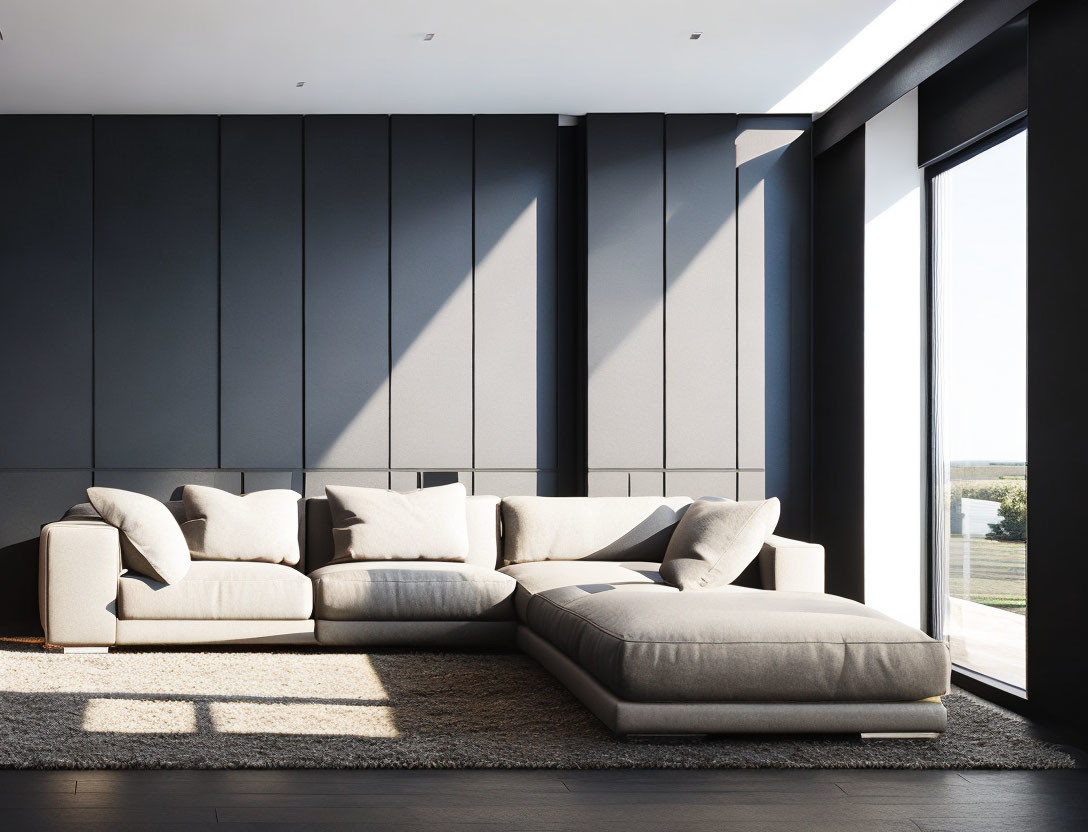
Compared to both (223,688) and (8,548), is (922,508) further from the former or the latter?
(8,548)

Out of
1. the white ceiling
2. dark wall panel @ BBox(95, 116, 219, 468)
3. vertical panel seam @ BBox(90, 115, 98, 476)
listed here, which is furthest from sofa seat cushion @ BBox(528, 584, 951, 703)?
vertical panel seam @ BBox(90, 115, 98, 476)

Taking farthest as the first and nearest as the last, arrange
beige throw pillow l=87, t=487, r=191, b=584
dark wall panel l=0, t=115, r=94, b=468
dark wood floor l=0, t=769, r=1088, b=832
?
dark wall panel l=0, t=115, r=94, b=468, beige throw pillow l=87, t=487, r=191, b=584, dark wood floor l=0, t=769, r=1088, b=832

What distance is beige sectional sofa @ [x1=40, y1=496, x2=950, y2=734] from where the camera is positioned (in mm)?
3658

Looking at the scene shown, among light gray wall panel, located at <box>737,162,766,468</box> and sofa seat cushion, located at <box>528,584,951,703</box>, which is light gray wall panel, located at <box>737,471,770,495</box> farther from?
sofa seat cushion, located at <box>528,584,951,703</box>

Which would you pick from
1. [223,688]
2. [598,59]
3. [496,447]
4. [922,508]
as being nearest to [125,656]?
[223,688]

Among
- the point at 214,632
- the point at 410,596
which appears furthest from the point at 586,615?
the point at 214,632

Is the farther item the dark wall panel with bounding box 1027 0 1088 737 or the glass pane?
the glass pane

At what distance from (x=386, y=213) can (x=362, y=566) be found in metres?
2.29

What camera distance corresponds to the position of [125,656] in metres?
5.41

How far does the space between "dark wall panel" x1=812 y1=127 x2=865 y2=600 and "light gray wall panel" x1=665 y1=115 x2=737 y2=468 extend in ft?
1.76

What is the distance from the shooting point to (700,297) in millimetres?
6914

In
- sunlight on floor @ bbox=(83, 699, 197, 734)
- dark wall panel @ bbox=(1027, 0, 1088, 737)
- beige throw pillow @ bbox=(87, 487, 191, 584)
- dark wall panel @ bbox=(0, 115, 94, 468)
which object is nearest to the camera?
sunlight on floor @ bbox=(83, 699, 197, 734)

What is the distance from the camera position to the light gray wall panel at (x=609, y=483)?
6840 mm

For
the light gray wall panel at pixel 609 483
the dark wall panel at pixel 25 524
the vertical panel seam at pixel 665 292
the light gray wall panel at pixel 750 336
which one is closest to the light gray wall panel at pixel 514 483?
the light gray wall panel at pixel 609 483
